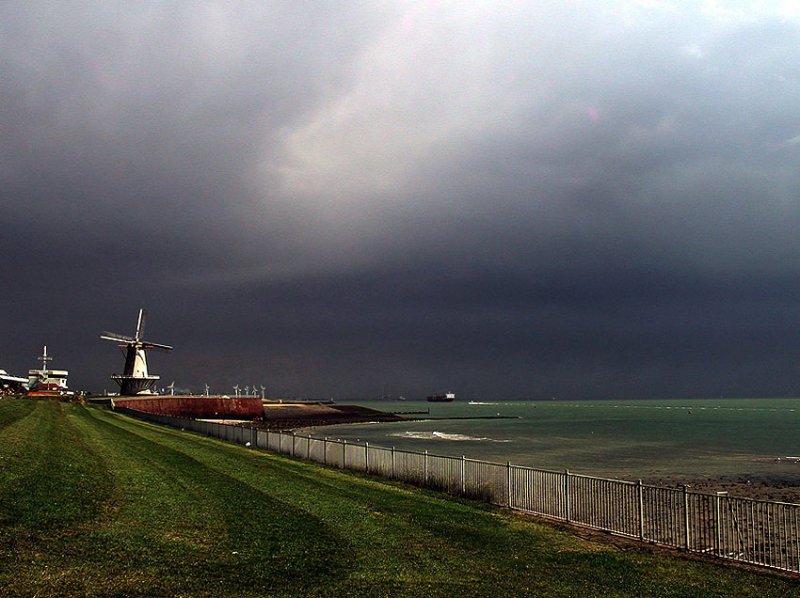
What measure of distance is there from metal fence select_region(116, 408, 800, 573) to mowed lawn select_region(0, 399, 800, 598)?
1197 mm

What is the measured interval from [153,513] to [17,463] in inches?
333

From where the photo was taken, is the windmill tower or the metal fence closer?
the metal fence

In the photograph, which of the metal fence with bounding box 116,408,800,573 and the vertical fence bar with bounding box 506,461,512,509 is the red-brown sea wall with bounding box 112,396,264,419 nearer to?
the metal fence with bounding box 116,408,800,573

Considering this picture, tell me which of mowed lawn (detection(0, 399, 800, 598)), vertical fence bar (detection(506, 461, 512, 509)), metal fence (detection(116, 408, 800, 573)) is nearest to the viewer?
mowed lawn (detection(0, 399, 800, 598))

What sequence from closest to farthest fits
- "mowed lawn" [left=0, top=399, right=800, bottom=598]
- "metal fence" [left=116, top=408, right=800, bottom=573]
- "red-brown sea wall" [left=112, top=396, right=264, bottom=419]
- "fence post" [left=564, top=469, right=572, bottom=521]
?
"mowed lawn" [left=0, top=399, right=800, bottom=598], "metal fence" [left=116, top=408, right=800, bottom=573], "fence post" [left=564, top=469, right=572, bottom=521], "red-brown sea wall" [left=112, top=396, right=264, bottom=419]

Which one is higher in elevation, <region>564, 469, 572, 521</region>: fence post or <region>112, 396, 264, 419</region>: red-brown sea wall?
<region>564, 469, 572, 521</region>: fence post

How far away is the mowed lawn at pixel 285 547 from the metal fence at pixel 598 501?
120 centimetres

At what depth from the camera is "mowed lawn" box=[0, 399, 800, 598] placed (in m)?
11.5

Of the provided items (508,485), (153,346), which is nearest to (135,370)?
(153,346)

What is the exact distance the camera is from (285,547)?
14.0 m

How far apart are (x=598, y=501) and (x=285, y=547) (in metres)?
9.74

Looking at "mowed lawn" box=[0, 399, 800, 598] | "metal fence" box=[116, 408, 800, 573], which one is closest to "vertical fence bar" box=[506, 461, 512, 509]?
"metal fence" box=[116, 408, 800, 573]

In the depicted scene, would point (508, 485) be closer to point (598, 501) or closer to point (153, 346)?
Result: point (598, 501)

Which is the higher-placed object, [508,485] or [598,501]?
[508,485]
